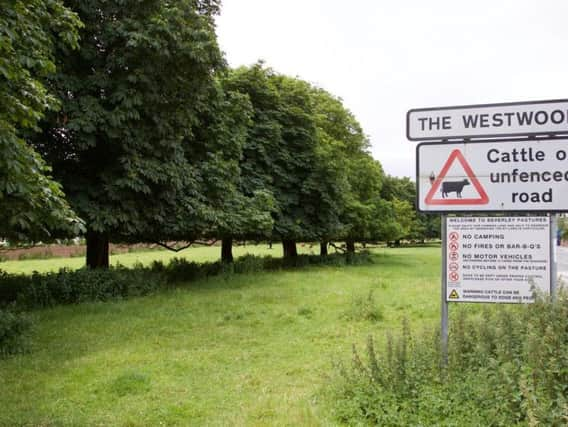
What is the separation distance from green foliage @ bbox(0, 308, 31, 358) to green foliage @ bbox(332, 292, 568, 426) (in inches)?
219

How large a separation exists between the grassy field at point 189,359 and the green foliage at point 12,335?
248mm

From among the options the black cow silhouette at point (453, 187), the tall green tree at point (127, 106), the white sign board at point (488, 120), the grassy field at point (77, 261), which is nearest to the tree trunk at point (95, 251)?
the tall green tree at point (127, 106)

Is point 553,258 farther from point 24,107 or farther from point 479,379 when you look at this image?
point 24,107

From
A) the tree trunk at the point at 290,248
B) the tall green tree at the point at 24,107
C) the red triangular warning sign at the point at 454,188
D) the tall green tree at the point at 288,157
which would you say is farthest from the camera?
the tree trunk at the point at 290,248

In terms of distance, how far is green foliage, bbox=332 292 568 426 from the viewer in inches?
157

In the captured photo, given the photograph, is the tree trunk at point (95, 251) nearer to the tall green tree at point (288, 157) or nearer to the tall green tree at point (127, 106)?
Answer: the tall green tree at point (127, 106)

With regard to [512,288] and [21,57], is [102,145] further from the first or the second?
[512,288]

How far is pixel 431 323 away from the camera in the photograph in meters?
10.2

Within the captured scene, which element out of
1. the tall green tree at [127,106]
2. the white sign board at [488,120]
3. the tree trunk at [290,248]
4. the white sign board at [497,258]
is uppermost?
the tall green tree at [127,106]

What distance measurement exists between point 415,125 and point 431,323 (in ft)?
18.7

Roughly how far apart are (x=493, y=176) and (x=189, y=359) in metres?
5.19

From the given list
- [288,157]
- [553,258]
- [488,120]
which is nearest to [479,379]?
[553,258]

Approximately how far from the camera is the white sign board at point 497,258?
5406 millimetres

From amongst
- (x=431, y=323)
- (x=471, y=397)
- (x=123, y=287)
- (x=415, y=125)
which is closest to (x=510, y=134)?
(x=415, y=125)
